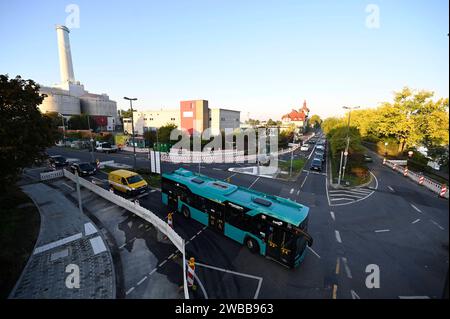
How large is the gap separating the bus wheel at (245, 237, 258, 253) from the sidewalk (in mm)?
6866

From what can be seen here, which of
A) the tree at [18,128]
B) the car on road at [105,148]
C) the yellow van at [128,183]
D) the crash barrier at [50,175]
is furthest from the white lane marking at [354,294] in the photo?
the car on road at [105,148]

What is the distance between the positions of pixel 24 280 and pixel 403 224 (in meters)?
23.4

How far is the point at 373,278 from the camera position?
30.8 feet

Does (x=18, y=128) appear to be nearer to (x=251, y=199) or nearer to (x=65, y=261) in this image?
(x=65, y=261)

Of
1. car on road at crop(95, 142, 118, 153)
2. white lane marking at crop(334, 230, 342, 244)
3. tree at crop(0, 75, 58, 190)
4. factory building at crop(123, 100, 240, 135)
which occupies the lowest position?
white lane marking at crop(334, 230, 342, 244)

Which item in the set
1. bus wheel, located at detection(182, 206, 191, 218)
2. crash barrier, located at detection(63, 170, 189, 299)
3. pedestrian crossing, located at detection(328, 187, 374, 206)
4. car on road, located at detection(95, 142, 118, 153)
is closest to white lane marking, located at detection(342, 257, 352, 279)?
crash barrier, located at detection(63, 170, 189, 299)

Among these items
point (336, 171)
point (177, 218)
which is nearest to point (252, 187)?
point (177, 218)

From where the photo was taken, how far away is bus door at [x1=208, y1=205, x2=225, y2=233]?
12273 mm

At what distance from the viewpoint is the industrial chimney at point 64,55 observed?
99650mm

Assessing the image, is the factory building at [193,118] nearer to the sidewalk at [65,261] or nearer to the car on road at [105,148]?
the car on road at [105,148]

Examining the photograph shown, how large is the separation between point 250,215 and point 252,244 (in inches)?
70.5

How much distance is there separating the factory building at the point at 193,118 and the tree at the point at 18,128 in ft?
141

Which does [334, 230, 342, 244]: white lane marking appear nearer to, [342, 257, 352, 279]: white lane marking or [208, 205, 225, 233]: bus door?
[342, 257, 352, 279]: white lane marking
